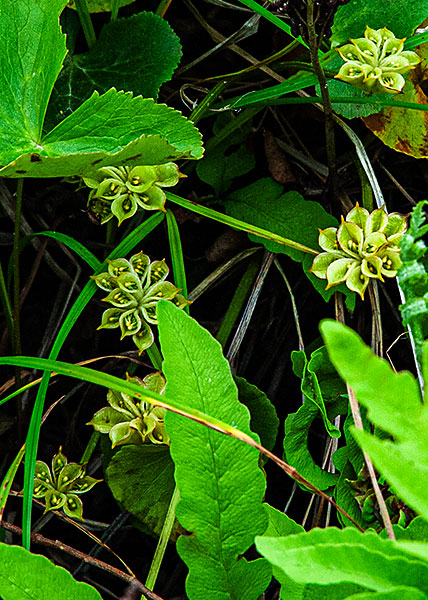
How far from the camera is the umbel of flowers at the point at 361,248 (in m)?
1.24

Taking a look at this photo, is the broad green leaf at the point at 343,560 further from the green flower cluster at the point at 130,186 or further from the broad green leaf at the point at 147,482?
the green flower cluster at the point at 130,186

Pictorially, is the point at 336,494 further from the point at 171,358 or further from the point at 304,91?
the point at 304,91

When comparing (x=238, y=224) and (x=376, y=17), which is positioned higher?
(x=376, y=17)

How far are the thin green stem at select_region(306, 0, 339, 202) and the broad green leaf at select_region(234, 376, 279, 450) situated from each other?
18.4 inches

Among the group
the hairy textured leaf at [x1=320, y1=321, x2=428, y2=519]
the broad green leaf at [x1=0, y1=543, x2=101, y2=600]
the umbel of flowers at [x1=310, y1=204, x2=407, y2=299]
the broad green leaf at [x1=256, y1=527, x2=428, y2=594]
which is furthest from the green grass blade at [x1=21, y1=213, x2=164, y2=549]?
the hairy textured leaf at [x1=320, y1=321, x2=428, y2=519]

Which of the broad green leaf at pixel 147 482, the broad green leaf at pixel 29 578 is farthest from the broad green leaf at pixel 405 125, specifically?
the broad green leaf at pixel 29 578

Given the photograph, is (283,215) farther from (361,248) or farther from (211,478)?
(211,478)

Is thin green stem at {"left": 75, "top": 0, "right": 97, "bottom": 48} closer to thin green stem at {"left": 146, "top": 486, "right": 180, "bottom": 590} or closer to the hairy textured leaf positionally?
thin green stem at {"left": 146, "top": 486, "right": 180, "bottom": 590}

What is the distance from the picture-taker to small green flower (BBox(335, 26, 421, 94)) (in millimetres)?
1255

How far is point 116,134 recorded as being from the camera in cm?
117

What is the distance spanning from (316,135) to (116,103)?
2.33 ft

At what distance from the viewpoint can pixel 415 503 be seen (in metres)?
0.65

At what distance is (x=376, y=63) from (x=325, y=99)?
12cm

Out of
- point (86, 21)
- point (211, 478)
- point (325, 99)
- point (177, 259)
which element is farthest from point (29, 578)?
point (86, 21)
